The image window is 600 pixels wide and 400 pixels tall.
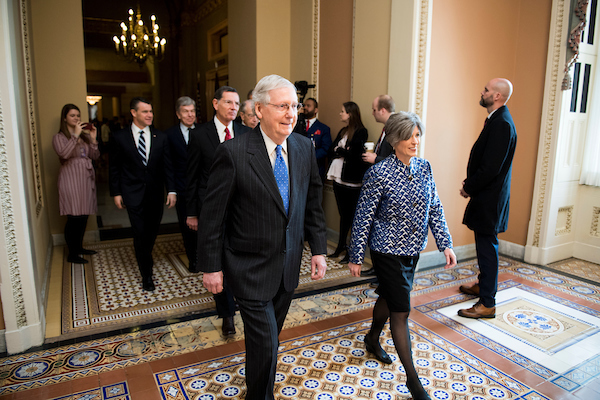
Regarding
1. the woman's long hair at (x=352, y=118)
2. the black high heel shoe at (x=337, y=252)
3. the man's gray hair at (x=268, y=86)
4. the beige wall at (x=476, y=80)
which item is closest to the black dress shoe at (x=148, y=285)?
the black high heel shoe at (x=337, y=252)

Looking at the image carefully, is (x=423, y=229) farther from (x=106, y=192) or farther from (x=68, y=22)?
(x=106, y=192)

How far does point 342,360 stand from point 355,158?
8.30 feet

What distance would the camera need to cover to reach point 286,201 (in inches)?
84.0

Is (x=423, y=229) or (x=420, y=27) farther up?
(x=420, y=27)

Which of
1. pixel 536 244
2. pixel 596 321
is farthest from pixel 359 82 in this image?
pixel 596 321

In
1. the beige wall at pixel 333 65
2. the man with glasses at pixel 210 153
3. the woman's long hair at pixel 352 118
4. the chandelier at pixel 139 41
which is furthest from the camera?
the chandelier at pixel 139 41

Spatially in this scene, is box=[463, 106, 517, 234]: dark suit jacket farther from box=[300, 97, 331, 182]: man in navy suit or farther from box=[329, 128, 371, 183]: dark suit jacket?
box=[300, 97, 331, 182]: man in navy suit

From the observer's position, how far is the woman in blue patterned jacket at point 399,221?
8.16 ft

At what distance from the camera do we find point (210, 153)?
3240 millimetres

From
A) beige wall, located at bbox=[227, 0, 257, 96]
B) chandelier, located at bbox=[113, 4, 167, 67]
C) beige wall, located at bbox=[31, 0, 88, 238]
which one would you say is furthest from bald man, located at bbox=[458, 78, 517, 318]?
chandelier, located at bbox=[113, 4, 167, 67]

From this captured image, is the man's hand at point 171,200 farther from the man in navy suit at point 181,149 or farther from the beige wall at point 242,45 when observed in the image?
the beige wall at point 242,45

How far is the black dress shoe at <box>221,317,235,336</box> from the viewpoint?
11.0ft

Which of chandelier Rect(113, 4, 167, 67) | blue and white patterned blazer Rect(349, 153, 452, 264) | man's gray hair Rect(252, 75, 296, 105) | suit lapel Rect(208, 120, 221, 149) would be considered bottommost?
blue and white patterned blazer Rect(349, 153, 452, 264)

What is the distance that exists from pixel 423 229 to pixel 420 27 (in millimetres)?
2813
